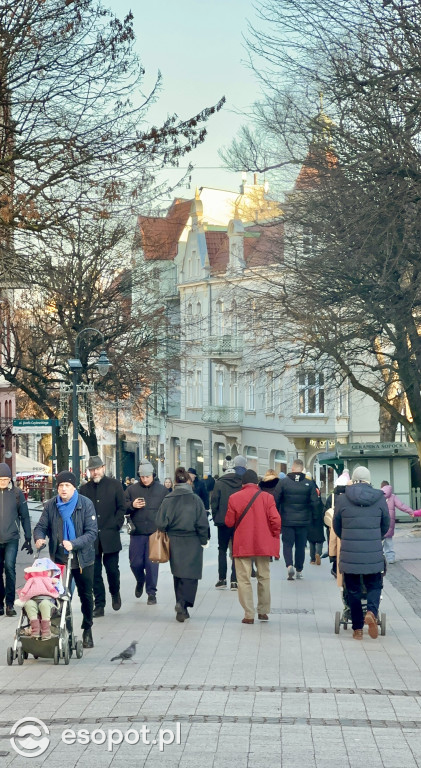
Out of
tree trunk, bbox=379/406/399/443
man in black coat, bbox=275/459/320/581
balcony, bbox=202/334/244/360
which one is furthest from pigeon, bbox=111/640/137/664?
balcony, bbox=202/334/244/360

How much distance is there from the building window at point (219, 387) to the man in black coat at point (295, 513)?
163 feet

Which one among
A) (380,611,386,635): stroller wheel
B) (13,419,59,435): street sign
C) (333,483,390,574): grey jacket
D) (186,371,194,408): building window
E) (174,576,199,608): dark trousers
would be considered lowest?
(380,611,386,635): stroller wheel

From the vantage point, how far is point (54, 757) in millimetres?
7672

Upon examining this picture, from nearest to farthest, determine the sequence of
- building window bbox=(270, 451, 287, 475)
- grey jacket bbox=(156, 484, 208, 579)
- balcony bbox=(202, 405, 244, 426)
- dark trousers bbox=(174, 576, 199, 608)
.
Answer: dark trousers bbox=(174, 576, 199, 608), grey jacket bbox=(156, 484, 208, 579), building window bbox=(270, 451, 287, 475), balcony bbox=(202, 405, 244, 426)

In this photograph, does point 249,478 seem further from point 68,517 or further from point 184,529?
point 68,517

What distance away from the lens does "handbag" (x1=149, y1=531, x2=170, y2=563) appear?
14.8 m

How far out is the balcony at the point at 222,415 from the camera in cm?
6619

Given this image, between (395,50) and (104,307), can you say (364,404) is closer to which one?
(104,307)

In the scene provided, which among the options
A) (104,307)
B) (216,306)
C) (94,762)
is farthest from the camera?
(216,306)

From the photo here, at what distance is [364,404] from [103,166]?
41975 millimetres

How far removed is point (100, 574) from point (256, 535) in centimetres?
180

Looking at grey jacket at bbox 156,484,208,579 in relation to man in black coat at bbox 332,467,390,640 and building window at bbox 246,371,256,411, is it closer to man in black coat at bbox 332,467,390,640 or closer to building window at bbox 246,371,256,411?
man in black coat at bbox 332,467,390,640

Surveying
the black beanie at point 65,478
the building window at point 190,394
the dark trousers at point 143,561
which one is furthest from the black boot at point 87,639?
the building window at point 190,394

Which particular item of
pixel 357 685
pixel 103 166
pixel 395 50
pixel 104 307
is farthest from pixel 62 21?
pixel 104 307
